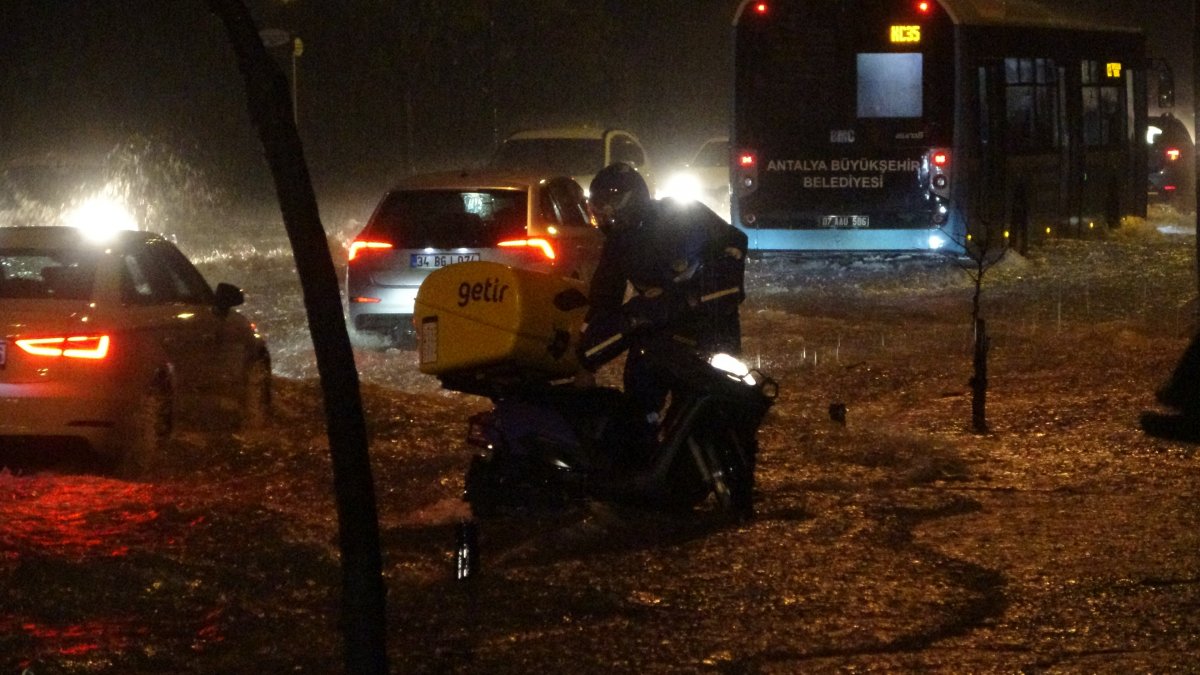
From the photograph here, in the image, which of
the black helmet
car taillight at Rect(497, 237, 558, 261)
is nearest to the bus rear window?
car taillight at Rect(497, 237, 558, 261)

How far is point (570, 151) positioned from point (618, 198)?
17.5 m

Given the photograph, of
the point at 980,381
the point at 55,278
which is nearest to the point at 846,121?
the point at 980,381

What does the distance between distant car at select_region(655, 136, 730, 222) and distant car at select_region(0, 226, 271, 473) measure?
19.0 m

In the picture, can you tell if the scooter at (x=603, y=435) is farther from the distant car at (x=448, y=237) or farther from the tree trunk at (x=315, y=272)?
the distant car at (x=448, y=237)

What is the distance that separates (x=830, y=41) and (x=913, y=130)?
1365mm

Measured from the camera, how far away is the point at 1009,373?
13953 millimetres

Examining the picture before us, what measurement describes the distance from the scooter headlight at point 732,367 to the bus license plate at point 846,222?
44.4 ft

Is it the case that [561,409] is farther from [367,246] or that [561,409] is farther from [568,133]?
[568,133]

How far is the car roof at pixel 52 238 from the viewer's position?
406 inches

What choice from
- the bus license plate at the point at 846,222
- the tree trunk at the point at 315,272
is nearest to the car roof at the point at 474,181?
the bus license plate at the point at 846,222

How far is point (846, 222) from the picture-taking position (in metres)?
21.7

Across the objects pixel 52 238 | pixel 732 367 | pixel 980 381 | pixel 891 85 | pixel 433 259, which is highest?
pixel 891 85

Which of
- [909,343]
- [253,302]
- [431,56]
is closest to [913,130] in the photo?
[909,343]

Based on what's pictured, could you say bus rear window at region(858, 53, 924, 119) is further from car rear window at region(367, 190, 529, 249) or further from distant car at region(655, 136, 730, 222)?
distant car at region(655, 136, 730, 222)
